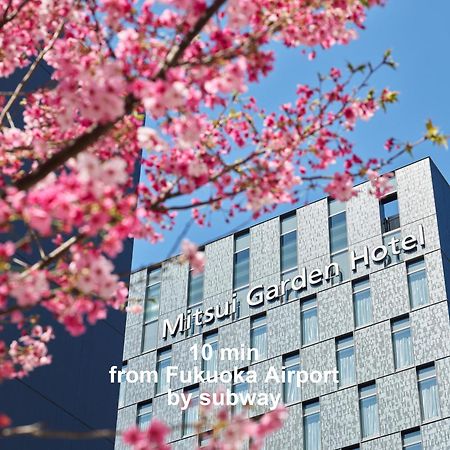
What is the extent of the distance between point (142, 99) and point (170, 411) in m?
30.6

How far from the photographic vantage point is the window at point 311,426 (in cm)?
3092

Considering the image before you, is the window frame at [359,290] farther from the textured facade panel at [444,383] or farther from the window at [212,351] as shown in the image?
the window at [212,351]

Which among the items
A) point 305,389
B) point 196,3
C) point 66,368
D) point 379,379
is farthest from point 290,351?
point 196,3

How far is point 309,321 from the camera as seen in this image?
33.5 meters

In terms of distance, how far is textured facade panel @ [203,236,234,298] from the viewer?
37.1 meters

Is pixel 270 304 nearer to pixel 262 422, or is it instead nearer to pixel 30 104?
pixel 30 104

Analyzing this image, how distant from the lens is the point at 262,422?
5367 mm

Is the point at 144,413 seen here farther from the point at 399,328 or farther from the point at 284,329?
the point at 399,328

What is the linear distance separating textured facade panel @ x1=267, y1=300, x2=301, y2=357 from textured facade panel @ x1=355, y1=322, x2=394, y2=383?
2.57 metres

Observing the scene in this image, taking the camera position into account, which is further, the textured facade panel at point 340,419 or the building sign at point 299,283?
the building sign at point 299,283

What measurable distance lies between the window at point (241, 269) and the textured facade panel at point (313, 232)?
2.45m

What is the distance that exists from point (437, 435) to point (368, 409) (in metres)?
2.78

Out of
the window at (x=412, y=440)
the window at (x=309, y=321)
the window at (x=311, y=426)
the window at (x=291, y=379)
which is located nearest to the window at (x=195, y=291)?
the window at (x=309, y=321)

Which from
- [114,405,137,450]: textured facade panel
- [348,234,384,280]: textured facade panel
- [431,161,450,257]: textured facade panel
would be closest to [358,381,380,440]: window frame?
[348,234,384,280]: textured facade panel
